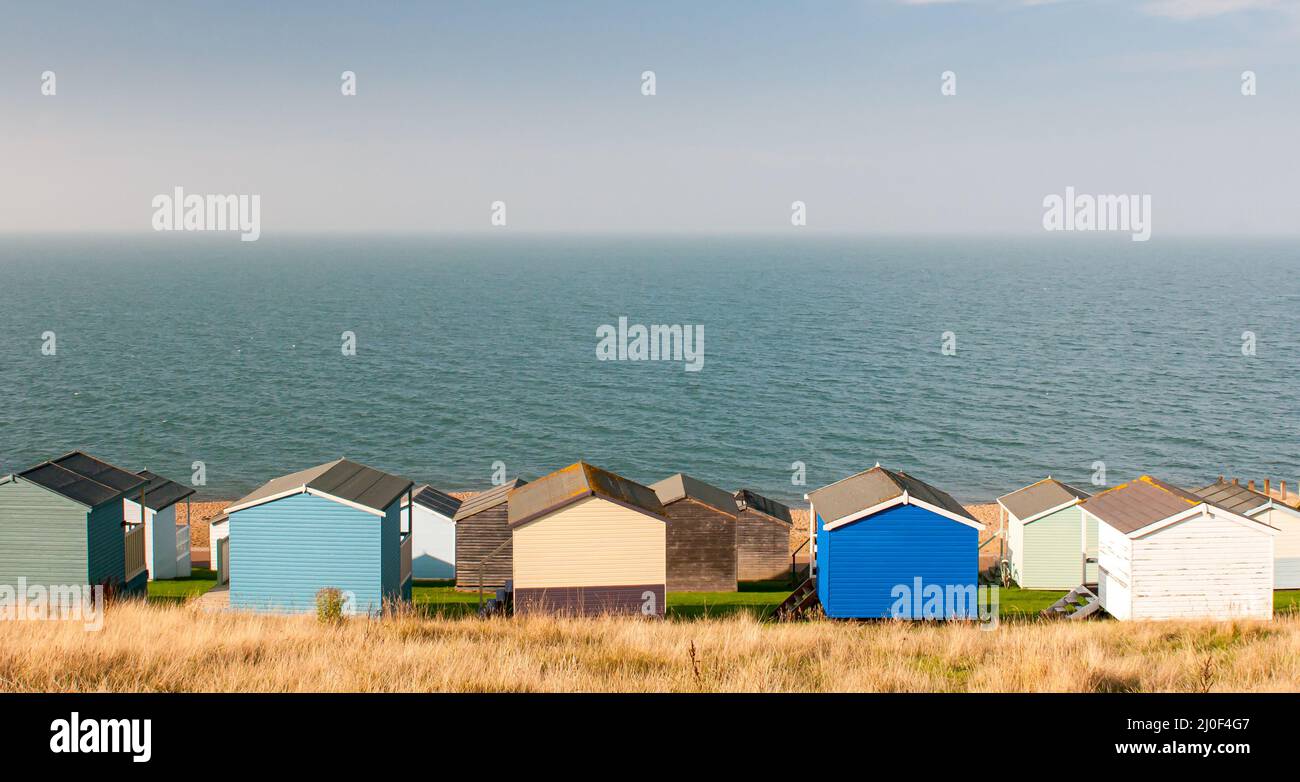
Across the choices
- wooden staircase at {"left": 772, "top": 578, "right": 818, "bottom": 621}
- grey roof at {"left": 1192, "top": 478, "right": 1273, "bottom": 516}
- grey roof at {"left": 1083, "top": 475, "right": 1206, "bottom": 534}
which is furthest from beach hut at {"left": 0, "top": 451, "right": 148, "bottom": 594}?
grey roof at {"left": 1192, "top": 478, "right": 1273, "bottom": 516}

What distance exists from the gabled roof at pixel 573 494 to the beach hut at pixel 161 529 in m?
10.8

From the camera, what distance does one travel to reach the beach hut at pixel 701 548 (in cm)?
3114

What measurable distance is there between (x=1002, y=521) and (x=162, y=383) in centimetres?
6434

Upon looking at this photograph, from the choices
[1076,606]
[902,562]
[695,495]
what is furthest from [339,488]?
[1076,606]

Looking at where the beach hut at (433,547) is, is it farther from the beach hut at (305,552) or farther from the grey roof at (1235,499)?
the grey roof at (1235,499)

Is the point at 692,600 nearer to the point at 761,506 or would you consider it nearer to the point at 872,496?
the point at 761,506

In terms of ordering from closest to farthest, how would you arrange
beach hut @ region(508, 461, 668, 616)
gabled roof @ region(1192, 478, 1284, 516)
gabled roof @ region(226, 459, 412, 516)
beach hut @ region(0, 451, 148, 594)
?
beach hut @ region(0, 451, 148, 594) → gabled roof @ region(226, 459, 412, 516) → beach hut @ region(508, 461, 668, 616) → gabled roof @ region(1192, 478, 1284, 516)

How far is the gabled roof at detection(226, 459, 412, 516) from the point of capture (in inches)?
1016

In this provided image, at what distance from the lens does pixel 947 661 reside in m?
15.9

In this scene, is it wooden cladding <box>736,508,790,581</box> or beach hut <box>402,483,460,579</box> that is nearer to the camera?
wooden cladding <box>736,508,790,581</box>

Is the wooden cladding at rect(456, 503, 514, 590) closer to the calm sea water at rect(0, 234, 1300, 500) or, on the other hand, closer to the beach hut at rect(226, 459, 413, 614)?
the beach hut at rect(226, 459, 413, 614)

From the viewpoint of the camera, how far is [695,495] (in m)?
31.4

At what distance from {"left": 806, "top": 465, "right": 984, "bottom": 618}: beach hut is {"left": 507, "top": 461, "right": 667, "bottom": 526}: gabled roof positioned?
4.68m

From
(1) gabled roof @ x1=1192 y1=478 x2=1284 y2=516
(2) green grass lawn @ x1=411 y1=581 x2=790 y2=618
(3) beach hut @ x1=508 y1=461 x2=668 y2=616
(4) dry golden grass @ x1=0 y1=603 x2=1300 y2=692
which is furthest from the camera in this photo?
(1) gabled roof @ x1=1192 y1=478 x2=1284 y2=516
